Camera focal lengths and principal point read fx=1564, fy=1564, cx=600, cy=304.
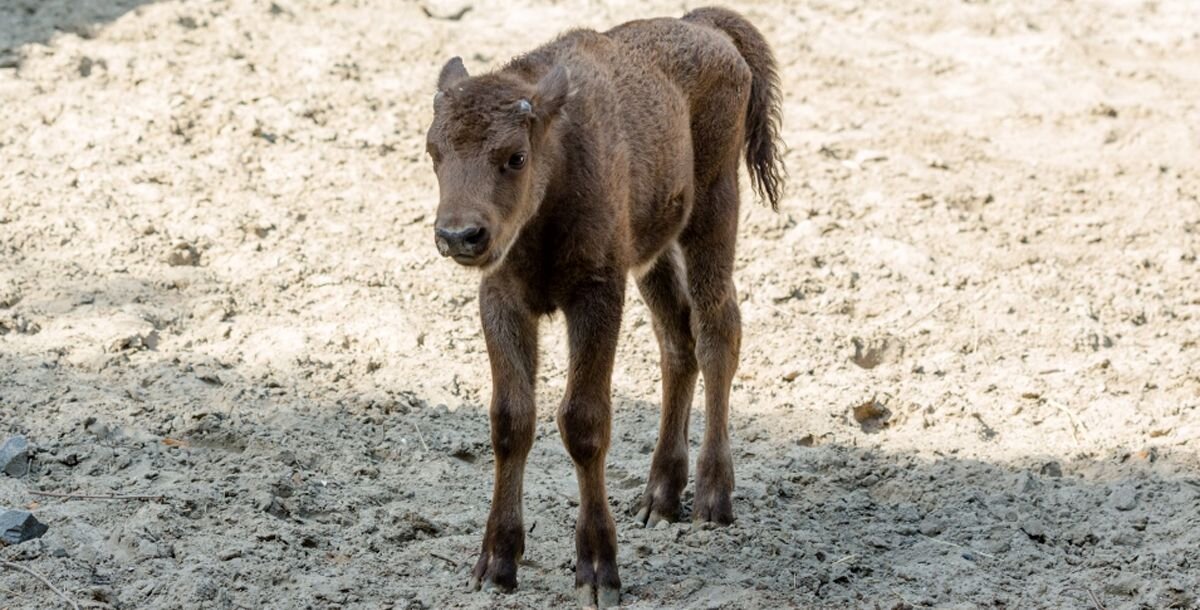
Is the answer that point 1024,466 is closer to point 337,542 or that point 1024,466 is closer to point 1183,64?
point 337,542

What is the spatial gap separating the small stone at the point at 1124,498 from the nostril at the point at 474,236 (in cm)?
324

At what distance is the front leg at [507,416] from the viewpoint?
619cm

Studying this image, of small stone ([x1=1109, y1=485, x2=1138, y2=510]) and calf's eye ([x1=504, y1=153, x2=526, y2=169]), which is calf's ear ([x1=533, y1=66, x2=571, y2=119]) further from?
small stone ([x1=1109, y1=485, x2=1138, y2=510])

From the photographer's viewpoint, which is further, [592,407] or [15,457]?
[15,457]

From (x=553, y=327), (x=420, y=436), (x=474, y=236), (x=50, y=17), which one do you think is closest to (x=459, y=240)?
(x=474, y=236)

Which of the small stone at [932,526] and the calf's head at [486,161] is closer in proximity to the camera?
the calf's head at [486,161]

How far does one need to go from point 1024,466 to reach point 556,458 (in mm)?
2237

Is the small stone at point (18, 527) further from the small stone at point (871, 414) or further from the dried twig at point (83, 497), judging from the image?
the small stone at point (871, 414)

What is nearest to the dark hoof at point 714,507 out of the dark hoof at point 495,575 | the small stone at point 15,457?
the dark hoof at point 495,575

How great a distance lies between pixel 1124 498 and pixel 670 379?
6.92 ft

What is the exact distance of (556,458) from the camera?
7648mm

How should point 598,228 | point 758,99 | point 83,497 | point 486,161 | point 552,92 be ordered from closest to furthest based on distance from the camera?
point 486,161, point 552,92, point 598,228, point 83,497, point 758,99

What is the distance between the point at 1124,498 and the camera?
22.8 feet

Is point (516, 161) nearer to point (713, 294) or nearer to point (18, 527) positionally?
point (713, 294)
